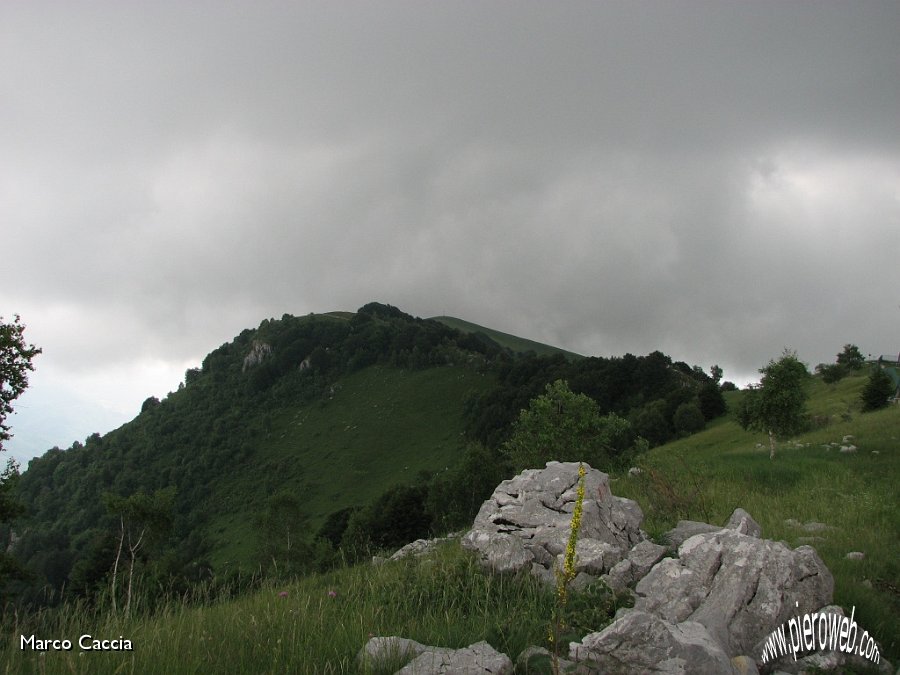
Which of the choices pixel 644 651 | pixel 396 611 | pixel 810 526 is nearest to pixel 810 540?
pixel 810 526

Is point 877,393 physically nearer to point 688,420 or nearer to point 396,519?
point 688,420

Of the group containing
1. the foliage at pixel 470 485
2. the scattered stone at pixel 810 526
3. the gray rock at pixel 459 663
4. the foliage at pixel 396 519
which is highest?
the gray rock at pixel 459 663

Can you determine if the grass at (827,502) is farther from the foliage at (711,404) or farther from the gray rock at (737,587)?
the foliage at (711,404)

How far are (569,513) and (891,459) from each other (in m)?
18.9

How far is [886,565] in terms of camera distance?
996 centimetres

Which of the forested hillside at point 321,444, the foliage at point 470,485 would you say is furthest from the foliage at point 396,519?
the foliage at point 470,485

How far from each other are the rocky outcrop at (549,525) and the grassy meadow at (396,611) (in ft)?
1.62

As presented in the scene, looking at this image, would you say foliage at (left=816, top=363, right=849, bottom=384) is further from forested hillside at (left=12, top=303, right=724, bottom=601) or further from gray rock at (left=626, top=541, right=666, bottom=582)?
gray rock at (left=626, top=541, right=666, bottom=582)

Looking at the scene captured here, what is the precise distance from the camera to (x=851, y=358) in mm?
94625

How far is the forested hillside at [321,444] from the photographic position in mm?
80250

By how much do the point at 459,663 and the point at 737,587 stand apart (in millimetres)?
4214

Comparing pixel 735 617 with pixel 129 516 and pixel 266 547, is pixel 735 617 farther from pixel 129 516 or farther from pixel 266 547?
pixel 266 547

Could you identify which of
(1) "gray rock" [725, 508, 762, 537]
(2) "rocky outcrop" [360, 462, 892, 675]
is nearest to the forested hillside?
(2) "rocky outcrop" [360, 462, 892, 675]

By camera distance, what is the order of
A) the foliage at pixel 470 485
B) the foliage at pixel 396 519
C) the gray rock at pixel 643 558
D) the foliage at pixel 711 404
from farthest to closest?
the foliage at pixel 711 404
the foliage at pixel 396 519
the foliage at pixel 470 485
the gray rock at pixel 643 558
